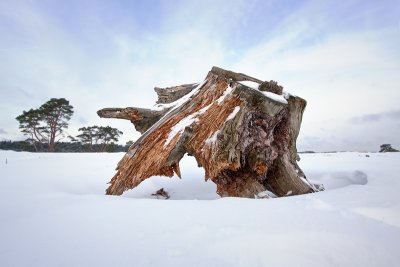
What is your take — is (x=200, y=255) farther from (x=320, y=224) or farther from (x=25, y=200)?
(x=25, y=200)

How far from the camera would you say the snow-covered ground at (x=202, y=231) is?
46.6 inches

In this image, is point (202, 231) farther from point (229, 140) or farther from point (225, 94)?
point (225, 94)

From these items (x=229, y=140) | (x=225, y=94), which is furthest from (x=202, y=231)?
(x=225, y=94)

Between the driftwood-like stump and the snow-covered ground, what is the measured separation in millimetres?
962

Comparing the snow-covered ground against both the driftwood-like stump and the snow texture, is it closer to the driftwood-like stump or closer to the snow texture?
the driftwood-like stump

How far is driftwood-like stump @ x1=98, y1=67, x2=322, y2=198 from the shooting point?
3.08 metres

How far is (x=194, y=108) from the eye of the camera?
137 inches

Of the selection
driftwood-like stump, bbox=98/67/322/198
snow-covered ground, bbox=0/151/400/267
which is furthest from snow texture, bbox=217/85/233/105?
snow-covered ground, bbox=0/151/400/267

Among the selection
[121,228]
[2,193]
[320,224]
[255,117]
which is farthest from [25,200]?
[255,117]

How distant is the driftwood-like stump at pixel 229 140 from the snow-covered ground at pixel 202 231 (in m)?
0.96

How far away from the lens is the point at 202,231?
4.71 feet

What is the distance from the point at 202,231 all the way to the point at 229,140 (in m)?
1.75

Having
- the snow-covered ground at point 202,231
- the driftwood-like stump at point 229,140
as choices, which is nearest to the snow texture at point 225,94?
the driftwood-like stump at point 229,140

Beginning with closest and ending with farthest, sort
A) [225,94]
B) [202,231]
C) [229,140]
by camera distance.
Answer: [202,231], [229,140], [225,94]
